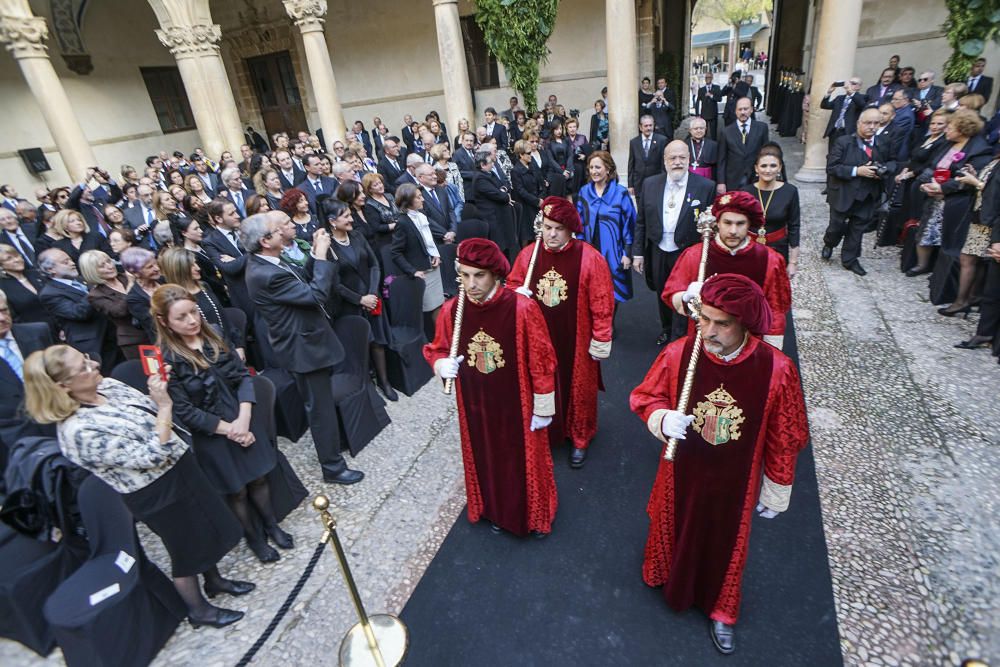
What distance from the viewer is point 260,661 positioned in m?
2.99

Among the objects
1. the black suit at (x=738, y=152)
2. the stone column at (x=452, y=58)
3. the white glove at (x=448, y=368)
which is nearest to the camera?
the white glove at (x=448, y=368)

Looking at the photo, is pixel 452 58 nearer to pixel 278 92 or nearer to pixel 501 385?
pixel 278 92

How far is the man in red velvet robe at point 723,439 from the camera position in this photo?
2.26 meters

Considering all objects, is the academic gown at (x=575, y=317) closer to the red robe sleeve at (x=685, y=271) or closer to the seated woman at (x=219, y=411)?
the red robe sleeve at (x=685, y=271)

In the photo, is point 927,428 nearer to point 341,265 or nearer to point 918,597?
point 918,597

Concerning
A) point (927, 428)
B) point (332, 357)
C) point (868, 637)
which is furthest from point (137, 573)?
point (927, 428)

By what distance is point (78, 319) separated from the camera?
15.4ft

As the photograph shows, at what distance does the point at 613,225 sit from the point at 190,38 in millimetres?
13450

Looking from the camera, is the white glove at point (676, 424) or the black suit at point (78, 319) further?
the black suit at point (78, 319)

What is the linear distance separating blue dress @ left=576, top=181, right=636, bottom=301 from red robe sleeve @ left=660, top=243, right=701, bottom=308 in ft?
4.84

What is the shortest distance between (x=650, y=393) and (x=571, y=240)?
172 cm

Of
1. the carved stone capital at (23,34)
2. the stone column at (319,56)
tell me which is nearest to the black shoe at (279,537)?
the stone column at (319,56)

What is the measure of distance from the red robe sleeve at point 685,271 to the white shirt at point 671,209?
1266 mm

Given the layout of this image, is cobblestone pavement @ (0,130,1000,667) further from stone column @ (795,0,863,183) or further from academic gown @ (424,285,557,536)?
stone column @ (795,0,863,183)
